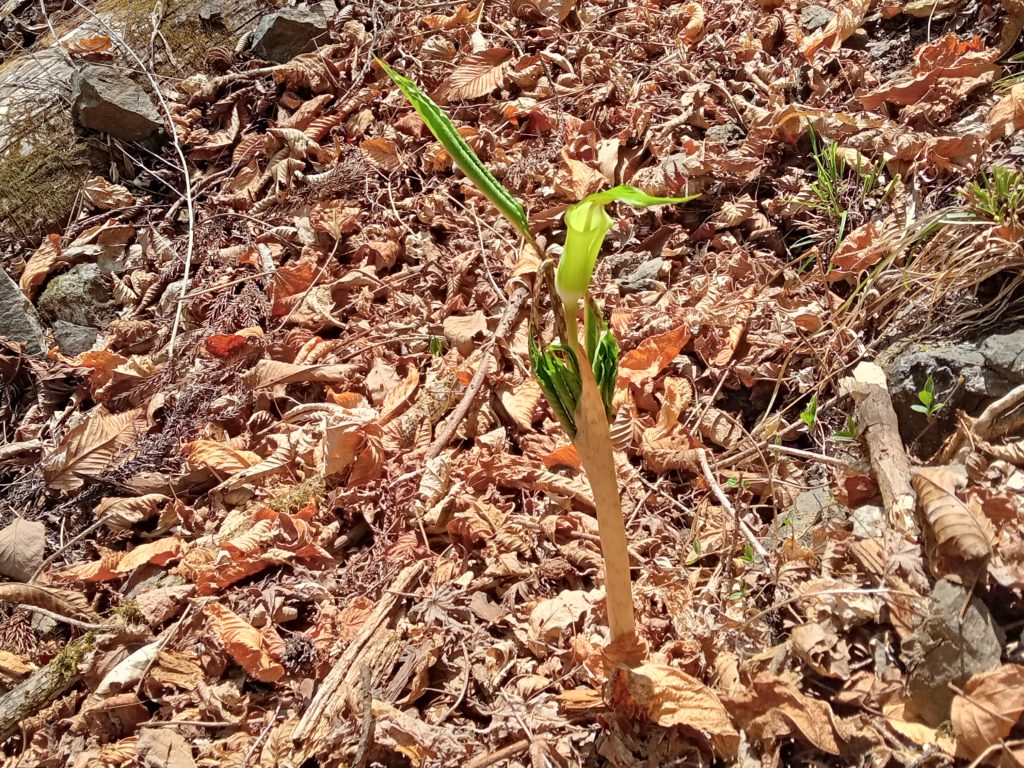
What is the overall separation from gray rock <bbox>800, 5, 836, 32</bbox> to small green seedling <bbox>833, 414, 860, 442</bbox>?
61.7 inches

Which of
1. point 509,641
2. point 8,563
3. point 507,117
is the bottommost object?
point 509,641

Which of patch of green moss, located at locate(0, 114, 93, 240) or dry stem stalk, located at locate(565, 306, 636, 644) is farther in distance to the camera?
patch of green moss, located at locate(0, 114, 93, 240)

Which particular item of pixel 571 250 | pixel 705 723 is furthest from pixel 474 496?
pixel 571 250

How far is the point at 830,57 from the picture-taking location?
93.7 inches

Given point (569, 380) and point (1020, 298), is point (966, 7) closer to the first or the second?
point (1020, 298)

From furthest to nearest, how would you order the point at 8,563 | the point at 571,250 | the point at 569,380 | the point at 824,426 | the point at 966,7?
the point at 966,7
the point at 8,563
the point at 824,426
the point at 569,380
the point at 571,250

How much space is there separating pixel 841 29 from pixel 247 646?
2513 millimetres

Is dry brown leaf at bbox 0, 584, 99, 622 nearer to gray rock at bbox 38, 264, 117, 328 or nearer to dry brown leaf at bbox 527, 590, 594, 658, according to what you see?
gray rock at bbox 38, 264, 117, 328

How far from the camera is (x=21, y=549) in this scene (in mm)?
2100

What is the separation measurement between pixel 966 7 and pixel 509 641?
→ 2.32 meters

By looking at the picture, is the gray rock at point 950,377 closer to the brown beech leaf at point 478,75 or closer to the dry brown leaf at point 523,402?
the dry brown leaf at point 523,402

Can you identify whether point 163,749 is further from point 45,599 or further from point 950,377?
point 950,377

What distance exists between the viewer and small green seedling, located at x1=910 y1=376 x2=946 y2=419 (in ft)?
5.02

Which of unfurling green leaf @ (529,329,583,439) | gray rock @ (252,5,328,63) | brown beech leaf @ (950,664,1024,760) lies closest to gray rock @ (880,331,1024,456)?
brown beech leaf @ (950,664,1024,760)
